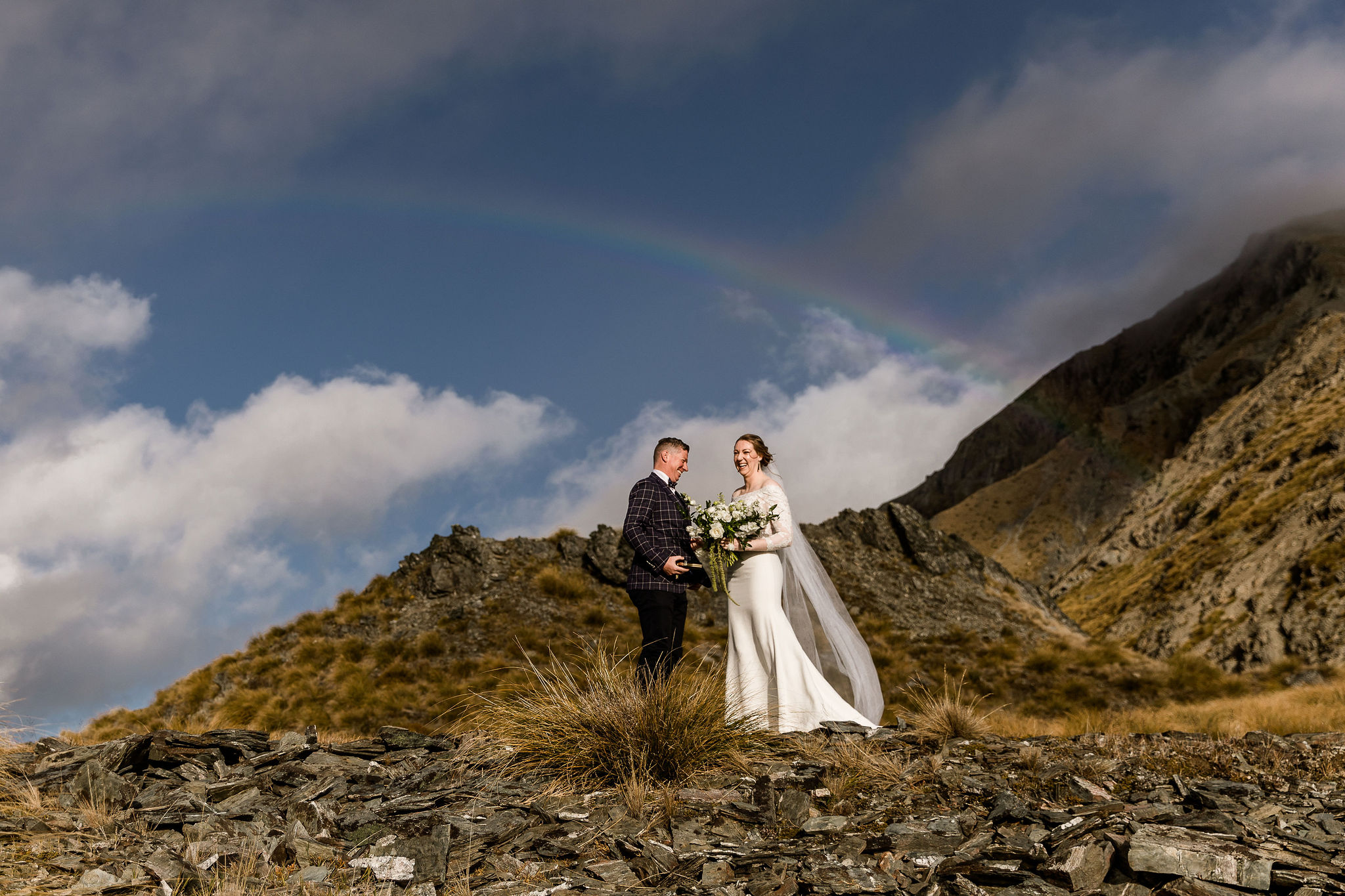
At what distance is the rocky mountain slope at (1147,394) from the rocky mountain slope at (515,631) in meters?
58.5

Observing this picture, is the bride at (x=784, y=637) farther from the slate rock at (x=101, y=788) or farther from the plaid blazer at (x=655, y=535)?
the slate rock at (x=101, y=788)

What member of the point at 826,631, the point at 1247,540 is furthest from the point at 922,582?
the point at 1247,540

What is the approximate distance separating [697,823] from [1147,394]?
125m

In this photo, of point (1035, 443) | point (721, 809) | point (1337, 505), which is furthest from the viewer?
point (1035, 443)

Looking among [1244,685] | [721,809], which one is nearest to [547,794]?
[721,809]

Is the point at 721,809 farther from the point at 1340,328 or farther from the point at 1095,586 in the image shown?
the point at 1340,328

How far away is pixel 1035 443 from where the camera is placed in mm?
153750

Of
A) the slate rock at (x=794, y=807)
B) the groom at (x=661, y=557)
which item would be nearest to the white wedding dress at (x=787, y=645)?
the groom at (x=661, y=557)

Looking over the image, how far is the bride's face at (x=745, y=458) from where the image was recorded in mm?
9602

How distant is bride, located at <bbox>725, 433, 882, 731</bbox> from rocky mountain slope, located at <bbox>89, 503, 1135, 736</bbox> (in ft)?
38.3

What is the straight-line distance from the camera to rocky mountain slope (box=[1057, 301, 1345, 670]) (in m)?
30.9

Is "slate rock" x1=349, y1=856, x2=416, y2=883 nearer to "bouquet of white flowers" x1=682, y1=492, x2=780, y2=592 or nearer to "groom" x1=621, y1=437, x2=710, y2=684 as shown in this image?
"groom" x1=621, y1=437, x2=710, y2=684

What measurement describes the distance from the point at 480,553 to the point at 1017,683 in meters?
16.8

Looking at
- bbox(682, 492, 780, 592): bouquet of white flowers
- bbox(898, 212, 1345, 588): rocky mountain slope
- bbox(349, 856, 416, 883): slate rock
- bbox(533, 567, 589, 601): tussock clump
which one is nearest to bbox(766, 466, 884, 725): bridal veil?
bbox(682, 492, 780, 592): bouquet of white flowers
